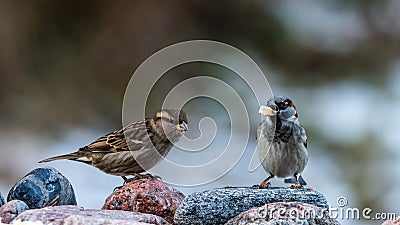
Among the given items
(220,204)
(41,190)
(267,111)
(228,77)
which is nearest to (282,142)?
(267,111)

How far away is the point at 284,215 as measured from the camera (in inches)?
31.2

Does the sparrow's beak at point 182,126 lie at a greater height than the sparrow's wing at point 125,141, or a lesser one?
lesser

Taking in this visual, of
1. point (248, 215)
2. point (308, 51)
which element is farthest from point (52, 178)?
point (308, 51)

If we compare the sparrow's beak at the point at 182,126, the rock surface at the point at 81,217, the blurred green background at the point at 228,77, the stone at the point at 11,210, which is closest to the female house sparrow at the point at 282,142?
the sparrow's beak at the point at 182,126

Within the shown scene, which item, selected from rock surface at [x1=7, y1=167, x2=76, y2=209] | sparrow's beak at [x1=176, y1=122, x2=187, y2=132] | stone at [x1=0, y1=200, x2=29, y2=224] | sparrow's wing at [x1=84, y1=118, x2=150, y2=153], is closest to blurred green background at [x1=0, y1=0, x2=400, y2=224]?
sparrow's wing at [x1=84, y1=118, x2=150, y2=153]

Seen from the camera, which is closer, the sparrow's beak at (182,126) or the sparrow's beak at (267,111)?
the sparrow's beak at (267,111)

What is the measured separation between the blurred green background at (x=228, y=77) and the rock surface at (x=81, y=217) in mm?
915

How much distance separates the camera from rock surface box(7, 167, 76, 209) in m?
0.98

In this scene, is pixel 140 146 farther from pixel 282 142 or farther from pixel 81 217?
pixel 81 217

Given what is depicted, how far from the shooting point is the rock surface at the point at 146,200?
97 cm

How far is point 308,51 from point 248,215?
1234mm

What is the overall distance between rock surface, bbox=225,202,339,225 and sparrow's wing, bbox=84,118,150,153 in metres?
0.41

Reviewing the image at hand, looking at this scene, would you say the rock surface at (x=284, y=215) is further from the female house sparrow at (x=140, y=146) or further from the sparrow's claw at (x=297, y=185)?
the female house sparrow at (x=140, y=146)

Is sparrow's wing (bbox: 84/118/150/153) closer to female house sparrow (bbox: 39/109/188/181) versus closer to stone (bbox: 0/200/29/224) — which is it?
female house sparrow (bbox: 39/109/188/181)
